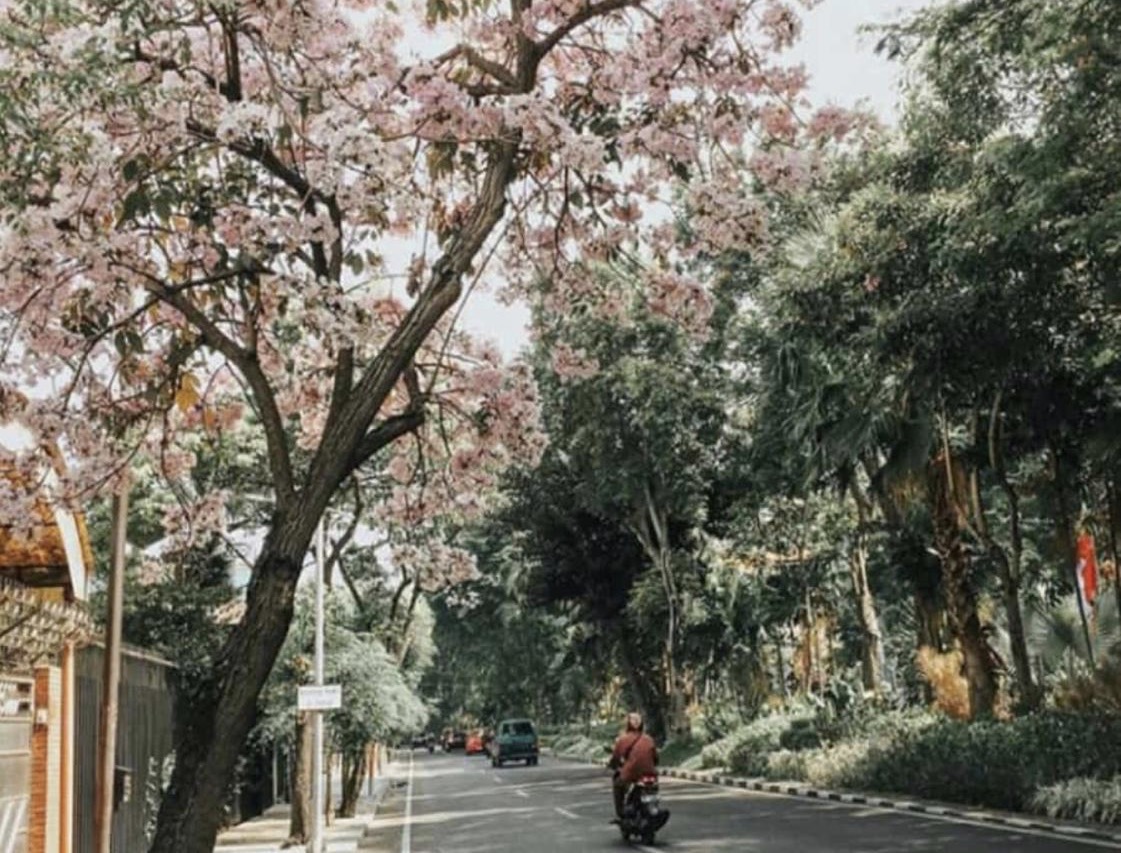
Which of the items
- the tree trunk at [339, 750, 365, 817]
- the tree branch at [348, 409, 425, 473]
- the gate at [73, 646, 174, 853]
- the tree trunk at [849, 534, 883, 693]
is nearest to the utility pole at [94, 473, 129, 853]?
the gate at [73, 646, 174, 853]

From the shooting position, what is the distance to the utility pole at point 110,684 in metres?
9.09

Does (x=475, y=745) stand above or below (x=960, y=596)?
below

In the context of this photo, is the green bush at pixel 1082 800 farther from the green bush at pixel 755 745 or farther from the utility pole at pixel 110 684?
the green bush at pixel 755 745

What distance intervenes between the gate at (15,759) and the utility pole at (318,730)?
594 cm

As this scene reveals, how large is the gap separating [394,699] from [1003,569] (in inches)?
435

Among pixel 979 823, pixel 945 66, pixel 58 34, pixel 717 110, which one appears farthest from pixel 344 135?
pixel 979 823

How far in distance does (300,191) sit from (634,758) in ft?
37.8

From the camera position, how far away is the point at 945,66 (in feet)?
48.7

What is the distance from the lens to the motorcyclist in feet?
53.3

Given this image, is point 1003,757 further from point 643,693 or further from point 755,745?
point 643,693

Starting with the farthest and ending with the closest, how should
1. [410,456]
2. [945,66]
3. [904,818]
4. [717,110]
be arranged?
[904,818], [945,66], [410,456], [717,110]

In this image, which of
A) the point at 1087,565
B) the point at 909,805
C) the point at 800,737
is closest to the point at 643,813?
the point at 909,805

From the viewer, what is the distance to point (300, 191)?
6.68 m

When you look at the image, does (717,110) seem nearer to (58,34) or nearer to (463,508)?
(463,508)
